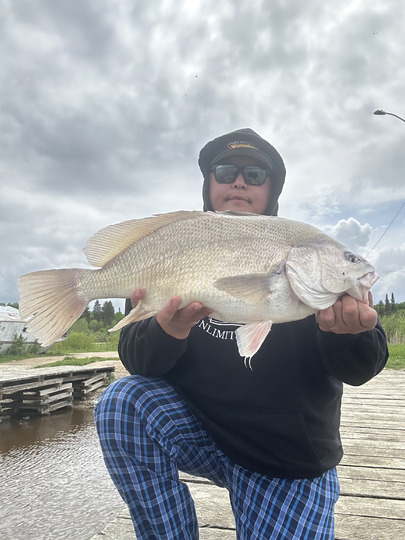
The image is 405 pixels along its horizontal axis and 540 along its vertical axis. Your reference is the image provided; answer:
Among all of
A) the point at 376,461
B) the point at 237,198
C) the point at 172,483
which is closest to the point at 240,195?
the point at 237,198

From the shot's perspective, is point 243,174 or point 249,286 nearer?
point 249,286

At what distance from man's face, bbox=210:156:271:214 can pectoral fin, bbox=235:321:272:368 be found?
1112mm

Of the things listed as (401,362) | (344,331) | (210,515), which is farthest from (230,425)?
(401,362)

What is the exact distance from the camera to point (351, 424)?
16.0ft

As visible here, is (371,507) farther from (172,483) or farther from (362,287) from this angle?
(362,287)

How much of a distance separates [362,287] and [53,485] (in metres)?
6.07

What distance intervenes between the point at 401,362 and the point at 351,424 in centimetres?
886

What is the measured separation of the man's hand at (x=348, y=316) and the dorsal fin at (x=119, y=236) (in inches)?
35.4

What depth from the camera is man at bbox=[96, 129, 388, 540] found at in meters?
1.89

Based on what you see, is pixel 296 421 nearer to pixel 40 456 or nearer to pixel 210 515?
pixel 210 515

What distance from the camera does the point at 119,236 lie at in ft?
7.15

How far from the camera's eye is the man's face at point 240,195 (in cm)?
270

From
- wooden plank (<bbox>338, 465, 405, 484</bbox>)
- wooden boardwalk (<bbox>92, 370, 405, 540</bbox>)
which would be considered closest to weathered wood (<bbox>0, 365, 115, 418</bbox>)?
wooden boardwalk (<bbox>92, 370, 405, 540</bbox>)

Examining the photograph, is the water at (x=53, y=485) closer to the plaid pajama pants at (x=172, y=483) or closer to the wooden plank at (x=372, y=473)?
the wooden plank at (x=372, y=473)
